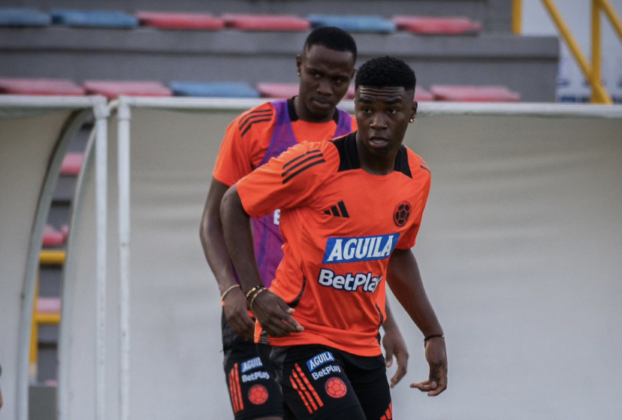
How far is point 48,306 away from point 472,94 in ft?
13.7

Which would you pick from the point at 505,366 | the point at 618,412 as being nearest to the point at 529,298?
the point at 505,366

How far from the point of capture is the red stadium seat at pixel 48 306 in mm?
7484

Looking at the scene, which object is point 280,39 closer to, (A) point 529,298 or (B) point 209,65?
(B) point 209,65

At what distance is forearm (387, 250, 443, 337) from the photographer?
333 centimetres

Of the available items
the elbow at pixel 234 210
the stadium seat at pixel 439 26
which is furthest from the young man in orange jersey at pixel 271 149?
the stadium seat at pixel 439 26

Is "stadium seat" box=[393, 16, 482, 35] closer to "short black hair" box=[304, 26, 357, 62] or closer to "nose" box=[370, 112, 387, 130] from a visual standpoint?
"short black hair" box=[304, 26, 357, 62]

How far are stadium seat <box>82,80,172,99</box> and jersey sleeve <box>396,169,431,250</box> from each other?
16.4 feet

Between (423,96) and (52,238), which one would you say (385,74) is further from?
(52,238)

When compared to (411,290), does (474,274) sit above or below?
below

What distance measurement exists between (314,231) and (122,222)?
1535mm

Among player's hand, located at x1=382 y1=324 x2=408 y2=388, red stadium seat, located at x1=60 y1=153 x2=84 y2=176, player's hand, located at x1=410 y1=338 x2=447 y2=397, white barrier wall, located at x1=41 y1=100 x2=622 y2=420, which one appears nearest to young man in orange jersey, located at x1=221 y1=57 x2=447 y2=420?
player's hand, located at x1=410 y1=338 x2=447 y2=397

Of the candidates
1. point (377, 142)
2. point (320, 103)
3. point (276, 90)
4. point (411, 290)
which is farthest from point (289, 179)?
point (276, 90)

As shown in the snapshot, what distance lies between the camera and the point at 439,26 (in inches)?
344

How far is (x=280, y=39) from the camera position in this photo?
857cm
